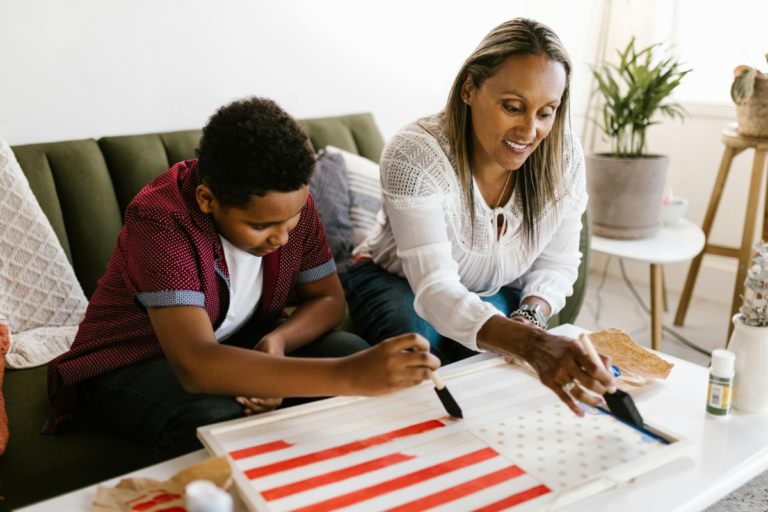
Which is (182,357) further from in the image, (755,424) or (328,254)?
(755,424)

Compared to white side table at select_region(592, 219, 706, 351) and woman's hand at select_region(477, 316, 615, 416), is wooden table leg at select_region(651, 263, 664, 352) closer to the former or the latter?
white side table at select_region(592, 219, 706, 351)

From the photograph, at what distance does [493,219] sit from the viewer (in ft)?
4.49

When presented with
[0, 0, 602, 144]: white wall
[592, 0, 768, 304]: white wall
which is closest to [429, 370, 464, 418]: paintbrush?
[0, 0, 602, 144]: white wall

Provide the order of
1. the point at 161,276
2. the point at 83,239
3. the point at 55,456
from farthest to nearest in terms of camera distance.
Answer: the point at 83,239
the point at 55,456
the point at 161,276

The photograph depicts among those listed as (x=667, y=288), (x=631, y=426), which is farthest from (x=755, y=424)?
(x=667, y=288)

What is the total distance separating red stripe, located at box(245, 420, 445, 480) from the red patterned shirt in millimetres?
299

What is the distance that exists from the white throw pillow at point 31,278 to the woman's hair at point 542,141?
37.1 inches

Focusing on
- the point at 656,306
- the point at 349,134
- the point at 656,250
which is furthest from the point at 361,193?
the point at 656,306

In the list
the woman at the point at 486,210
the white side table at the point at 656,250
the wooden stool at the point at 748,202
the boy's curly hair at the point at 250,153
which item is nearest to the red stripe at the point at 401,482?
the woman at the point at 486,210

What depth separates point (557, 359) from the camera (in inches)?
35.1

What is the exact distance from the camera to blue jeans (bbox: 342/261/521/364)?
1.40m

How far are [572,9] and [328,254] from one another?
223 centimetres

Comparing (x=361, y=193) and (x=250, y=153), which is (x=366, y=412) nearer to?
(x=250, y=153)

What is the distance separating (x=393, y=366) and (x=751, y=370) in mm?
577
